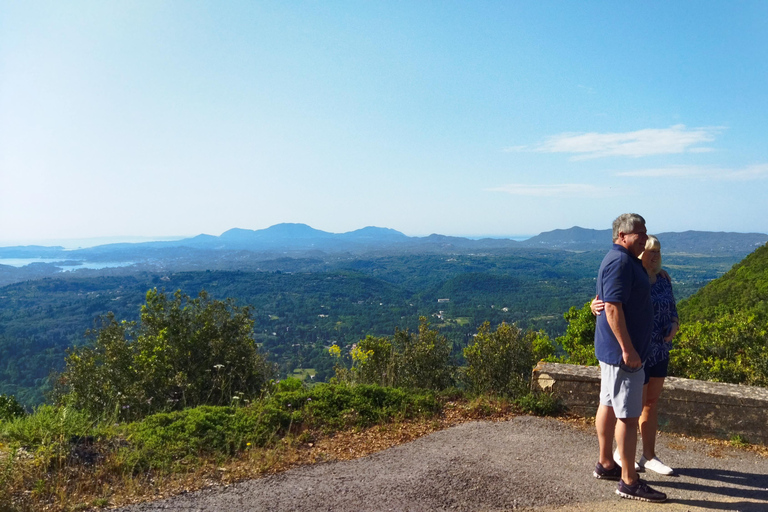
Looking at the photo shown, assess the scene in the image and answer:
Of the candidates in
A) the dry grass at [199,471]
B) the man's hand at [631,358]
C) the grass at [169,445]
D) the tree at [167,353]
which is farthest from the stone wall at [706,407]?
the tree at [167,353]

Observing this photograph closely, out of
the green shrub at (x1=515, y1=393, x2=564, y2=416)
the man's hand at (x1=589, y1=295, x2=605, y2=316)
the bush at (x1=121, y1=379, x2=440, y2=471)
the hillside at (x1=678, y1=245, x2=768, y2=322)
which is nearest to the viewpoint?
the man's hand at (x1=589, y1=295, x2=605, y2=316)

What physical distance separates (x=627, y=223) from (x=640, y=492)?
1.90 meters

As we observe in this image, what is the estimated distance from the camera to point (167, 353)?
9211 mm

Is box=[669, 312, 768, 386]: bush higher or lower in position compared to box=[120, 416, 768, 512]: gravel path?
higher

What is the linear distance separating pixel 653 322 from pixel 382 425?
273 centimetres

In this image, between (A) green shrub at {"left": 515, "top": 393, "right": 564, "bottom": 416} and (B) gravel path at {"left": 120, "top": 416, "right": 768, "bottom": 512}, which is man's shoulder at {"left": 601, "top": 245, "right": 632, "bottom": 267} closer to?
(B) gravel path at {"left": 120, "top": 416, "right": 768, "bottom": 512}

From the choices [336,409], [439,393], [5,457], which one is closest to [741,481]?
[439,393]

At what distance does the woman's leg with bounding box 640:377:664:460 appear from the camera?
11.8 feet

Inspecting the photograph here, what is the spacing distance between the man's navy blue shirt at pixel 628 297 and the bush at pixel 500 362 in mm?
2359

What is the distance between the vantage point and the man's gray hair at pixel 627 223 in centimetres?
323

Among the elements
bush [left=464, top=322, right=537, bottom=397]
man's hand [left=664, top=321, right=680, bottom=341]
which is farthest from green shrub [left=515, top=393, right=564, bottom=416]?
man's hand [left=664, top=321, right=680, bottom=341]

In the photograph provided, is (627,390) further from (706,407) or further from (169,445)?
(169,445)

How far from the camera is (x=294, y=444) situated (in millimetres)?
4199

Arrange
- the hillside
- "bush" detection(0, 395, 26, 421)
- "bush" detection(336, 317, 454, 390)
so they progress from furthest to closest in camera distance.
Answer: the hillside, "bush" detection(336, 317, 454, 390), "bush" detection(0, 395, 26, 421)
